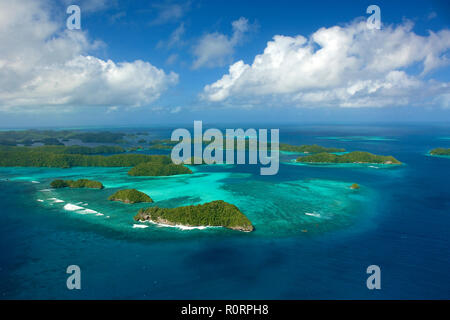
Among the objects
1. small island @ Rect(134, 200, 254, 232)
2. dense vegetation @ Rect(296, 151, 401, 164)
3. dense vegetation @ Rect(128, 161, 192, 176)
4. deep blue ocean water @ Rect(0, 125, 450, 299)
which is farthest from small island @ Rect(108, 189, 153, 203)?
dense vegetation @ Rect(296, 151, 401, 164)

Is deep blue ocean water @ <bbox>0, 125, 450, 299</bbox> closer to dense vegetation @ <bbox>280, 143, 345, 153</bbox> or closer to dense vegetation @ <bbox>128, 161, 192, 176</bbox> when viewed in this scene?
dense vegetation @ <bbox>128, 161, 192, 176</bbox>

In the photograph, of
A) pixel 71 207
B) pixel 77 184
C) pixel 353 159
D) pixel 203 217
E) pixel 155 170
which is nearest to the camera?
pixel 203 217

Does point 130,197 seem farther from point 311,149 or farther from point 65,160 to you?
point 311,149

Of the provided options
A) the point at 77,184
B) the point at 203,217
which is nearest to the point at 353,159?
the point at 203,217

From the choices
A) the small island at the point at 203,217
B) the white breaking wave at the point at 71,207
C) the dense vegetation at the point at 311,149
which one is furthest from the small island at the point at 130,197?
the dense vegetation at the point at 311,149

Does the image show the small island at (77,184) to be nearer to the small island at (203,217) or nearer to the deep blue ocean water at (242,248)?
the deep blue ocean water at (242,248)
